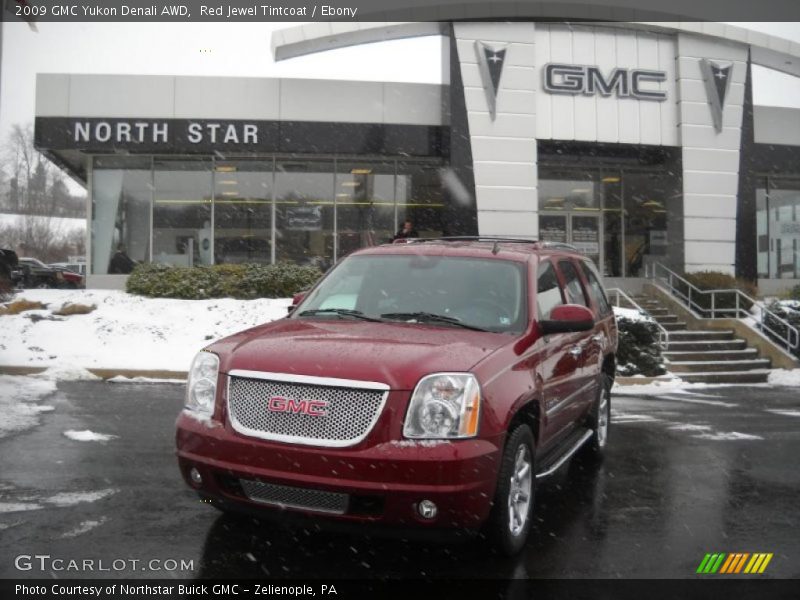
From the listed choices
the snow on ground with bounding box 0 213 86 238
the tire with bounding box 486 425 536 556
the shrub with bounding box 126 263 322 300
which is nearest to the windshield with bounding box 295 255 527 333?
the tire with bounding box 486 425 536 556

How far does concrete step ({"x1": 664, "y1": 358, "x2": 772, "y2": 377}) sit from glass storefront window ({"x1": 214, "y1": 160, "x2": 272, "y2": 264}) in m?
10.6

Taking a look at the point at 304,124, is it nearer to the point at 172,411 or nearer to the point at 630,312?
the point at 630,312

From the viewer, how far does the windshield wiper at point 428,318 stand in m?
4.51

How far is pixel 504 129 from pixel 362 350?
49.9 ft

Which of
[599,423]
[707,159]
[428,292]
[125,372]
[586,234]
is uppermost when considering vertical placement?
[707,159]

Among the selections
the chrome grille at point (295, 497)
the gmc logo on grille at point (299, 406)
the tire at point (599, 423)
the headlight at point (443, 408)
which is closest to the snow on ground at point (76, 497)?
the chrome grille at point (295, 497)

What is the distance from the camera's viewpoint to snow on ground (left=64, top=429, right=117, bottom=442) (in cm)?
668

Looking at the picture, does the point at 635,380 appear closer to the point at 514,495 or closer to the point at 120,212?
the point at 514,495

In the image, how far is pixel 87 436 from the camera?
6805 millimetres

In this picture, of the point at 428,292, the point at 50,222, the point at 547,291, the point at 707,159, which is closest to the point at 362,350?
the point at 428,292

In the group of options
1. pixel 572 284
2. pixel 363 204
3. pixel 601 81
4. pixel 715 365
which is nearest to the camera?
pixel 572 284

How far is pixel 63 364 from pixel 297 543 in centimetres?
896

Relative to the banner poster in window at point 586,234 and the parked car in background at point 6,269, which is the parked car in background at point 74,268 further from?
the banner poster in window at point 586,234

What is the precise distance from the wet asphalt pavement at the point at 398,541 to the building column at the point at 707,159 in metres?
12.6
